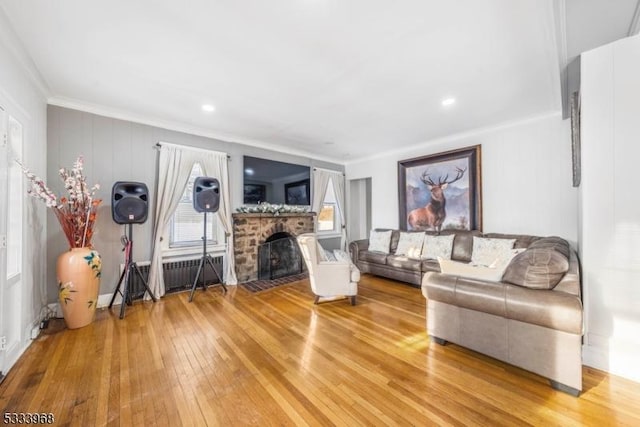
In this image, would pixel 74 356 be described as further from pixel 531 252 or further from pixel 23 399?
pixel 531 252

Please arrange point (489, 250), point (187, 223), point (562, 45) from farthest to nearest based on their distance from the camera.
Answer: point (187, 223)
point (489, 250)
point (562, 45)

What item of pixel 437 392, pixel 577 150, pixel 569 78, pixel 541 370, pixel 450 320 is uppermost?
pixel 569 78

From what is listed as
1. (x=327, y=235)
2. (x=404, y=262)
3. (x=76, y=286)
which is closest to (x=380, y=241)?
(x=404, y=262)

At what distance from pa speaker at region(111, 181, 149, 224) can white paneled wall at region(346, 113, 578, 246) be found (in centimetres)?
507

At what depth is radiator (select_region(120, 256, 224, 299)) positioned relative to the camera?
11.4 ft

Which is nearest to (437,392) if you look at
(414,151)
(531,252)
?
(531,252)

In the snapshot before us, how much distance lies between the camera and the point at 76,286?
260 cm

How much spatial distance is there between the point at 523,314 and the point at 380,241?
128 inches

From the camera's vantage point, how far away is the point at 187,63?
2277mm

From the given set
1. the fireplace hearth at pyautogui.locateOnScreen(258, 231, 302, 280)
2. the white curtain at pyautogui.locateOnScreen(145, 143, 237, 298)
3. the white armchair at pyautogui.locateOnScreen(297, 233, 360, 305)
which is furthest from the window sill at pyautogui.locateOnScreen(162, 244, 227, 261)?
the white armchair at pyautogui.locateOnScreen(297, 233, 360, 305)

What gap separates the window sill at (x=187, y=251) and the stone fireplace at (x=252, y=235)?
278 millimetres

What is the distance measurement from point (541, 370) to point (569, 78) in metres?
2.87

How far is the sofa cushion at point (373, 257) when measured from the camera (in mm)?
4551

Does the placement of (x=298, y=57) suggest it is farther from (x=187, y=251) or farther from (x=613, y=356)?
(x=613, y=356)
